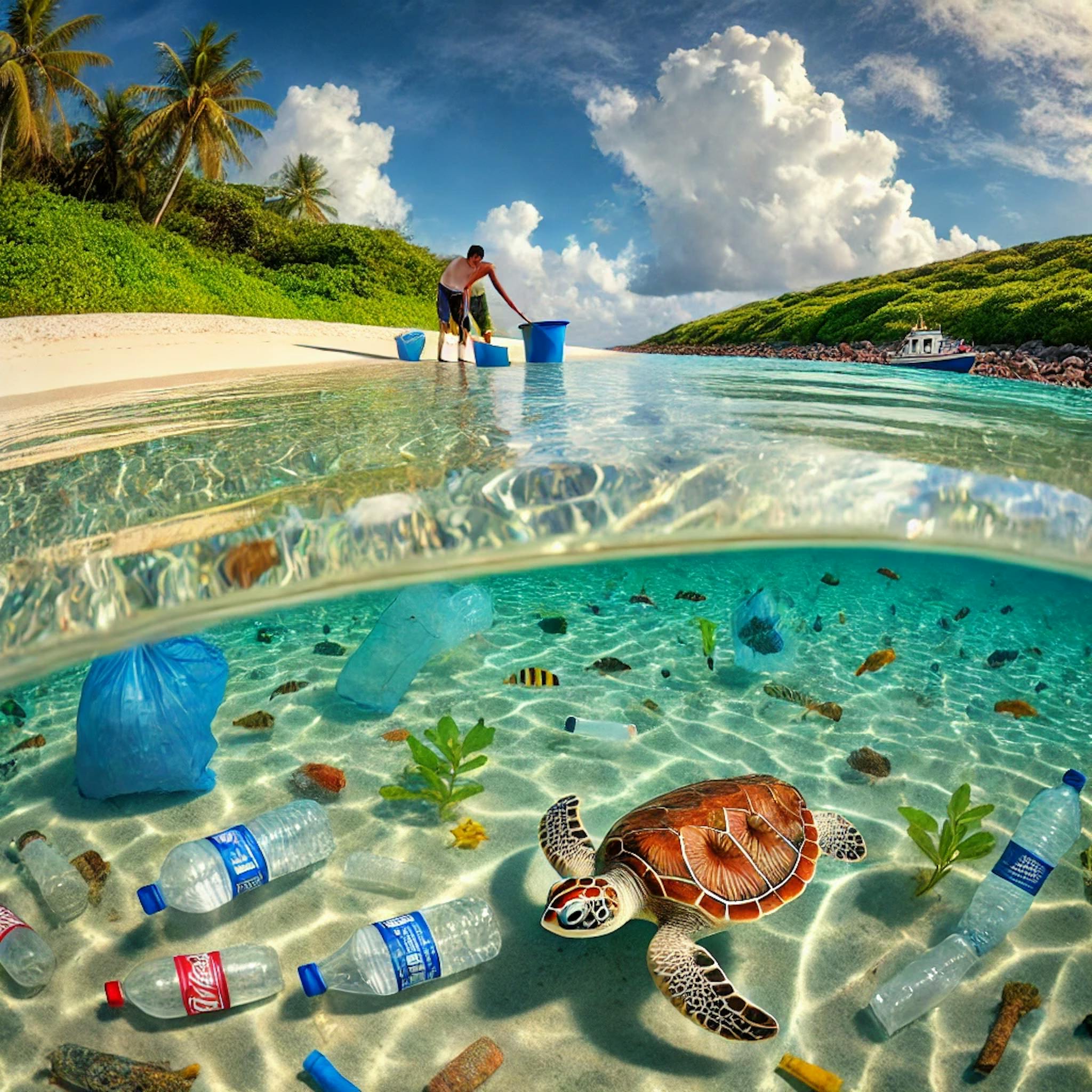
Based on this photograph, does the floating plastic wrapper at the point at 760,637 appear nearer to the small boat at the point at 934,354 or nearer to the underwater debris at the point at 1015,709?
the underwater debris at the point at 1015,709

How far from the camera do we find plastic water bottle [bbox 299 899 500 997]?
10.9 feet

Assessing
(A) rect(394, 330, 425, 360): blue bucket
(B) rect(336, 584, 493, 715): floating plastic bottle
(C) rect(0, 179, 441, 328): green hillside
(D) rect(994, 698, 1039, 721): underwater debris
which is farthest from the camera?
(C) rect(0, 179, 441, 328): green hillside

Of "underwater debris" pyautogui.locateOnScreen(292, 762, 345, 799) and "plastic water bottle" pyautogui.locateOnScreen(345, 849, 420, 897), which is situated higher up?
"underwater debris" pyautogui.locateOnScreen(292, 762, 345, 799)

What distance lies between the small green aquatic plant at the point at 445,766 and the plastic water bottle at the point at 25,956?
1.88 m

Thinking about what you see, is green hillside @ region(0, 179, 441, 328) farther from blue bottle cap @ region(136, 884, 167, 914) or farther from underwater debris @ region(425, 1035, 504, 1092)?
underwater debris @ region(425, 1035, 504, 1092)

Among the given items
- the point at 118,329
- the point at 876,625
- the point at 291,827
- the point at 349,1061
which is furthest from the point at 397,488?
the point at 118,329

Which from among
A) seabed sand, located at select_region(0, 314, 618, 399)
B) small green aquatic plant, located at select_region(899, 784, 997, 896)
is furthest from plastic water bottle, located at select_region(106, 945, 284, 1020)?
seabed sand, located at select_region(0, 314, 618, 399)

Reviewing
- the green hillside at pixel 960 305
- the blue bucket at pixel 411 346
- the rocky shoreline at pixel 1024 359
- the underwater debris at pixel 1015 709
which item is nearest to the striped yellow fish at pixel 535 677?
the underwater debris at pixel 1015 709

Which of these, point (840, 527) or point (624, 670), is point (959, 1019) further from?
point (624, 670)

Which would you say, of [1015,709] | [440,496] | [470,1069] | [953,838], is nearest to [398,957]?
[470,1069]

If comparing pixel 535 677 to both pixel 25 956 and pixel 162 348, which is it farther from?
pixel 162 348

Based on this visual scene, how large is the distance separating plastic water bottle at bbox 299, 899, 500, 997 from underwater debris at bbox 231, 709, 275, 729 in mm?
2478

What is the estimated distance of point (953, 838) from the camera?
13.4ft

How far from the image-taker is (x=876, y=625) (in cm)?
1010
